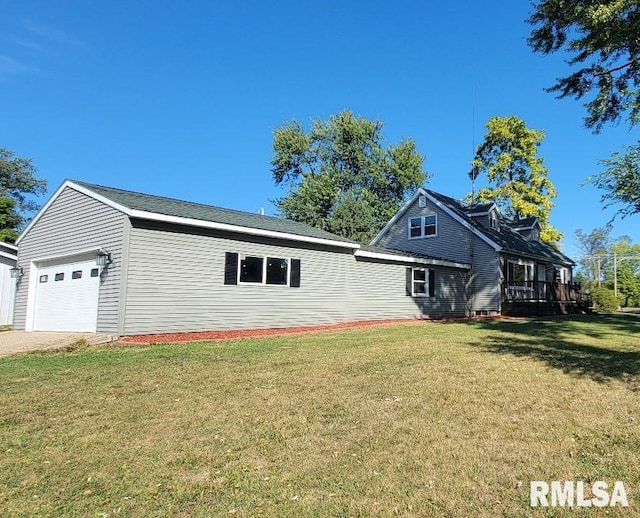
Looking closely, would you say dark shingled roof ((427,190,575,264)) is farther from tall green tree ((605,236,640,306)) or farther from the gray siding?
tall green tree ((605,236,640,306))

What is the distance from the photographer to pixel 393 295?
58.9 feet

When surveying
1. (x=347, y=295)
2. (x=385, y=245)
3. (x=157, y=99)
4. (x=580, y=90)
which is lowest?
(x=347, y=295)

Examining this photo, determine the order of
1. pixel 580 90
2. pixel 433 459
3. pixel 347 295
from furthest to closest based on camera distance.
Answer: pixel 347 295 → pixel 580 90 → pixel 433 459

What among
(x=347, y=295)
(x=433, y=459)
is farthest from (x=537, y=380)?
(x=347, y=295)

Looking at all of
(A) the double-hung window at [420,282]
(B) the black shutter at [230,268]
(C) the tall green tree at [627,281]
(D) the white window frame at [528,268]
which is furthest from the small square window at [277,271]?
(C) the tall green tree at [627,281]

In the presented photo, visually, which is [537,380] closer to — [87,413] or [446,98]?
[87,413]

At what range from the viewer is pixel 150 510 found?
2689mm

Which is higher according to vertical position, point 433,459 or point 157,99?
point 157,99

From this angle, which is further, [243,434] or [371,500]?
[243,434]

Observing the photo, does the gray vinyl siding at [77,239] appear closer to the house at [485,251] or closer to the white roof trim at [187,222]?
the white roof trim at [187,222]

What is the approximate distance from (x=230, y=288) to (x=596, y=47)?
38.1 ft

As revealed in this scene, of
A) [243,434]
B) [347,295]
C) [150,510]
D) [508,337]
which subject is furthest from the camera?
[347,295]

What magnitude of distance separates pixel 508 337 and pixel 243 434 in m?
8.76

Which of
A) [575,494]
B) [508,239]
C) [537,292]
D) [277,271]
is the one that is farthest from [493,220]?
[575,494]
